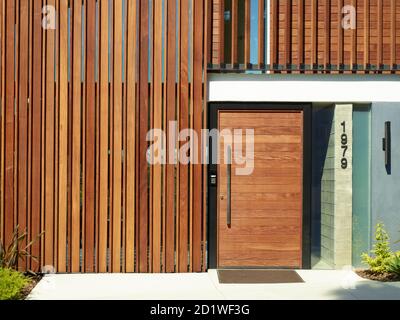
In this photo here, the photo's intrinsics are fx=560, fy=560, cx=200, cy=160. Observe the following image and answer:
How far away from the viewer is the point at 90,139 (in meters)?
6.52

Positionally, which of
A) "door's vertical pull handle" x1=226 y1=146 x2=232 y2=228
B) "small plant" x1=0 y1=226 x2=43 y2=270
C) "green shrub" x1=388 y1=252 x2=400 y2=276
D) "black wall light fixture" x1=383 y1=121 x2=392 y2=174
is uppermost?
"black wall light fixture" x1=383 y1=121 x2=392 y2=174

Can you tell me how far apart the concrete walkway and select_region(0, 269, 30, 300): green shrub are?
0.14 m

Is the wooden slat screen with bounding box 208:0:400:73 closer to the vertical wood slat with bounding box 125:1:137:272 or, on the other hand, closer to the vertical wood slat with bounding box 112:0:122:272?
the vertical wood slat with bounding box 125:1:137:272

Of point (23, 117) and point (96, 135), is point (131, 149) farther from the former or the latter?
point (23, 117)

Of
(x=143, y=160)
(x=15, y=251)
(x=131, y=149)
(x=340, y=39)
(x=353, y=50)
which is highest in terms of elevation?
(x=340, y=39)

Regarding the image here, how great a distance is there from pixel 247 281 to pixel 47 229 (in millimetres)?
2371

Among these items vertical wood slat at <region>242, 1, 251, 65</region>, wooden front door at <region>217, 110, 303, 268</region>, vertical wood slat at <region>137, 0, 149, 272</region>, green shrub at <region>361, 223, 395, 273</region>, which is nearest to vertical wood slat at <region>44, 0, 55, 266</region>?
vertical wood slat at <region>137, 0, 149, 272</region>

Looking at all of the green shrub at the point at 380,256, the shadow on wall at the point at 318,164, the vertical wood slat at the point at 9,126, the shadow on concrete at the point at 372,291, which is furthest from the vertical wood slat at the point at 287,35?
the vertical wood slat at the point at 9,126

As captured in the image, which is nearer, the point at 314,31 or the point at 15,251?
the point at 15,251

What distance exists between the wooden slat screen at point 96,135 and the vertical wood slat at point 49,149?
0.04ft

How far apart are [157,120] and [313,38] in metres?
2.13

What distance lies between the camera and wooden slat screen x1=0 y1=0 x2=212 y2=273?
649 cm

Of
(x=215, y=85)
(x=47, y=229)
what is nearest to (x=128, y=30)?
(x=215, y=85)

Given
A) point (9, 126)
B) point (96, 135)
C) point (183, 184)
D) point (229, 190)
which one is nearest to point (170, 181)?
point (183, 184)
